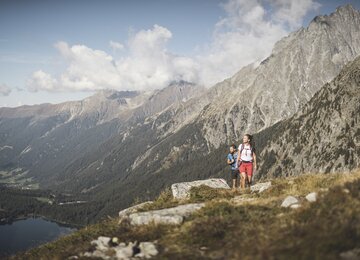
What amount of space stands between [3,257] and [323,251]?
12.8m

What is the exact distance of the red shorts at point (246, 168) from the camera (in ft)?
77.9

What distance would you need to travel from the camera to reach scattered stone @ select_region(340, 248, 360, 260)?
8.10m

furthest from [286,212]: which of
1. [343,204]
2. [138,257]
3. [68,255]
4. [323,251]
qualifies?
[68,255]

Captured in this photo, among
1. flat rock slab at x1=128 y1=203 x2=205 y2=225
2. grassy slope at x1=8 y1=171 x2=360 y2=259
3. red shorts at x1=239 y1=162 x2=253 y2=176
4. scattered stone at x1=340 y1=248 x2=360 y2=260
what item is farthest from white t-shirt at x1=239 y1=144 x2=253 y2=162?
scattered stone at x1=340 y1=248 x2=360 y2=260

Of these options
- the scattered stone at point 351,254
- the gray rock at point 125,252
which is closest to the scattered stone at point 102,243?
the gray rock at point 125,252

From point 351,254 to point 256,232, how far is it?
9.21ft

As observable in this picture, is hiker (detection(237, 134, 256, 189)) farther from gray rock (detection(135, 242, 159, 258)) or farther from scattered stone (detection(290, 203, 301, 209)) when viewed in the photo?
gray rock (detection(135, 242, 159, 258))

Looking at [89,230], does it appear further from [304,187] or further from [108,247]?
[304,187]

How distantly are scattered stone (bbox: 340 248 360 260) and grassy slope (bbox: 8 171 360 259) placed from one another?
123 millimetres

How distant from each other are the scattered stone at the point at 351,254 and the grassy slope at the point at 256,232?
0.40 feet

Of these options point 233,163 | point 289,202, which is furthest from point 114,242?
point 233,163

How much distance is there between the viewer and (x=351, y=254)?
8266 mm

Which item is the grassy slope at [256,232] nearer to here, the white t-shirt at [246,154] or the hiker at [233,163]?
the white t-shirt at [246,154]

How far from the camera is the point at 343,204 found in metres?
10.9
